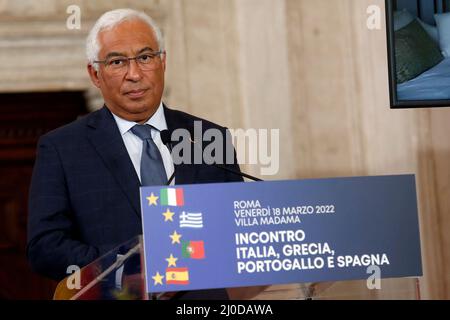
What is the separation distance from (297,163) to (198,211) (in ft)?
6.46

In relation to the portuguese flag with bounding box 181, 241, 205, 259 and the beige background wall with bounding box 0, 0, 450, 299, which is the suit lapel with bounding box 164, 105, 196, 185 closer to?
the portuguese flag with bounding box 181, 241, 205, 259

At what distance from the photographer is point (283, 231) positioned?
3678 millimetres

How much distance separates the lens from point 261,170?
5352 mm

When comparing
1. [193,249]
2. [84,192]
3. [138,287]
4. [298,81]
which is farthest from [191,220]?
[298,81]

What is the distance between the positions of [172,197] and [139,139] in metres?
0.68

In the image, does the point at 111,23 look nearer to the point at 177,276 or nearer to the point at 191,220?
the point at 191,220

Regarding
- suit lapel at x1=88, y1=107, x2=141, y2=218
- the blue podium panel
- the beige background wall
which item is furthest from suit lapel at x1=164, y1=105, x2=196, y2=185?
the beige background wall

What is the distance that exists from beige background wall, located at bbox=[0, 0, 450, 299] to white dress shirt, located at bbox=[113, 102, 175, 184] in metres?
1.26

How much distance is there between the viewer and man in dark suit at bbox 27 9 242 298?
13.0 ft

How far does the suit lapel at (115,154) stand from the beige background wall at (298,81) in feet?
4.17

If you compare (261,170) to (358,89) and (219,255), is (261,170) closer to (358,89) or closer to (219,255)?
(358,89)

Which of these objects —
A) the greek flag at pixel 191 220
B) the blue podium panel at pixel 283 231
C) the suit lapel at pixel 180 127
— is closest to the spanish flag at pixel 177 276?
the blue podium panel at pixel 283 231

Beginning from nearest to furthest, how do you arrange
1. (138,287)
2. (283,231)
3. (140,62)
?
(138,287) → (283,231) → (140,62)

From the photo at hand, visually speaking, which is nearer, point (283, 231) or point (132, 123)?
point (283, 231)
